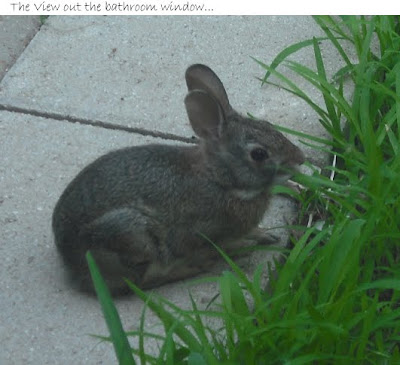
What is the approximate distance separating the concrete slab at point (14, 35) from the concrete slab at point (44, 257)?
20.5 inches

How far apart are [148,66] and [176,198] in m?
1.50

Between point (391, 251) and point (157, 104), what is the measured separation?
1576 millimetres

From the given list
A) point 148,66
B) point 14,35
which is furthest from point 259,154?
point 14,35

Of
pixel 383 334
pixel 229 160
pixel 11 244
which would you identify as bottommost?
pixel 11 244

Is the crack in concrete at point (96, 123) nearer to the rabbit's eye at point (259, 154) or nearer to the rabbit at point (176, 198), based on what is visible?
the rabbit at point (176, 198)

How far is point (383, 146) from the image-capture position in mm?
4156

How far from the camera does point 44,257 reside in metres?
3.74

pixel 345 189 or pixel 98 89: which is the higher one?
pixel 345 189


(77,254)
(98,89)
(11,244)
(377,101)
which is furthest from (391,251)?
(98,89)

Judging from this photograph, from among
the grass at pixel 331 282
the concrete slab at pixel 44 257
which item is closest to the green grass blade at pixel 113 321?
the grass at pixel 331 282

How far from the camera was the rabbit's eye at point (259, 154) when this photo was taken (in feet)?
11.9
